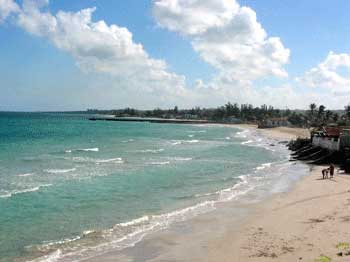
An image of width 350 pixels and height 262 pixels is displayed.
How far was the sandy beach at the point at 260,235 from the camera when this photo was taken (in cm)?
1511

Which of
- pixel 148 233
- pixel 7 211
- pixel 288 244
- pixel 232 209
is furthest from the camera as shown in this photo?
pixel 232 209

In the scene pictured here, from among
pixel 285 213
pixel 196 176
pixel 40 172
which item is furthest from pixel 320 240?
pixel 40 172

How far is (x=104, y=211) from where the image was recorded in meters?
22.3

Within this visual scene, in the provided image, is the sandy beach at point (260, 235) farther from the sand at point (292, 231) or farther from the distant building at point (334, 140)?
the distant building at point (334, 140)

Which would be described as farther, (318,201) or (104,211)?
(318,201)

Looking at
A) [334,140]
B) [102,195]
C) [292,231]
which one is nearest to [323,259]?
[292,231]

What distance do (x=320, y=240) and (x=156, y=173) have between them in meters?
20.6

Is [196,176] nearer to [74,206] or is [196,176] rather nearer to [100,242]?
[74,206]

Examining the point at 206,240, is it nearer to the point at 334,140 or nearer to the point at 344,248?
the point at 344,248

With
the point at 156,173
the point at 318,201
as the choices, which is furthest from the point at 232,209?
the point at 156,173

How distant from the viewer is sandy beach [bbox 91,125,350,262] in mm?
15109

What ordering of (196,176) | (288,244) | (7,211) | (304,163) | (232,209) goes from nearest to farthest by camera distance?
(288,244), (7,211), (232,209), (196,176), (304,163)

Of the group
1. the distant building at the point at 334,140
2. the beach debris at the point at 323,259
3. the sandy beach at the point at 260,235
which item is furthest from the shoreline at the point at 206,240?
the distant building at the point at 334,140

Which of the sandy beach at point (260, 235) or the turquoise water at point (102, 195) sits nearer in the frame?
the sandy beach at point (260, 235)
